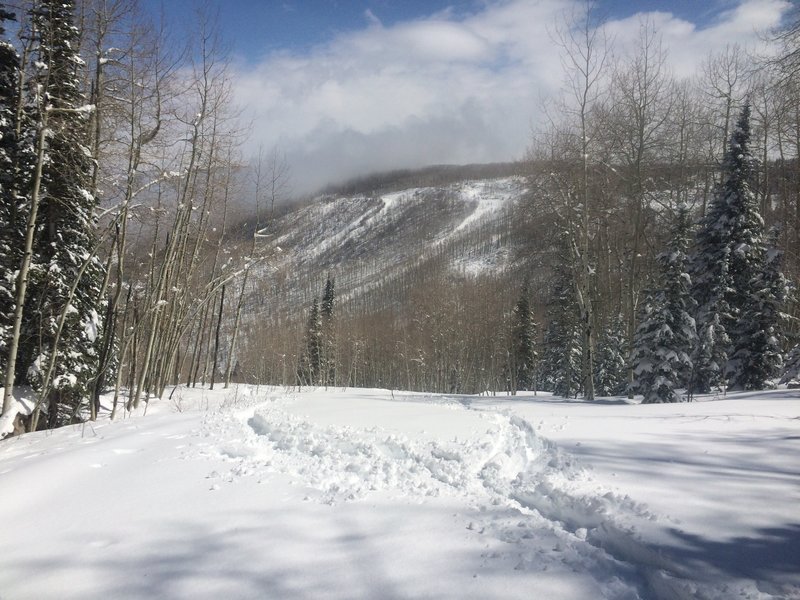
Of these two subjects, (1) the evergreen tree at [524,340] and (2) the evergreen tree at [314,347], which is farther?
(2) the evergreen tree at [314,347]

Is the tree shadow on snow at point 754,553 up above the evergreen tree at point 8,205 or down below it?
below

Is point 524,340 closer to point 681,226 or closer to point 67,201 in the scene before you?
point 681,226

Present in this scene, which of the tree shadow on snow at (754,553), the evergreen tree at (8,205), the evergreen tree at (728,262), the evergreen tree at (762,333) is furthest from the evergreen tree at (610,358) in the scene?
the evergreen tree at (8,205)

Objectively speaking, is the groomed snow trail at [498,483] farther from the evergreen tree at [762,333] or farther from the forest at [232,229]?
the evergreen tree at [762,333]

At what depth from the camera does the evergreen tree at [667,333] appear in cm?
1359

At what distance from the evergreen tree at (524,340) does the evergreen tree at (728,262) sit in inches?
721

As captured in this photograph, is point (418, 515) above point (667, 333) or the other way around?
the other way around

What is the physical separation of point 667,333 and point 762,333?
147 inches

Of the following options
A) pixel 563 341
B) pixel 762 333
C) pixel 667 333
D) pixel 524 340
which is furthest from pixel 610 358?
pixel 667 333

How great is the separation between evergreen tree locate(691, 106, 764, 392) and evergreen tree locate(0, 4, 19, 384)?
66.8ft

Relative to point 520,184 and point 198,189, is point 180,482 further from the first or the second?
point 520,184

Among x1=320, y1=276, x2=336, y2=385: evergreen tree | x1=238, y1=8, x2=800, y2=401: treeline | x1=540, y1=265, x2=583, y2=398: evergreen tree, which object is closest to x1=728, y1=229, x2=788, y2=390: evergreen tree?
x1=238, y1=8, x2=800, y2=401: treeline

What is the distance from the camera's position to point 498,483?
4.21 m

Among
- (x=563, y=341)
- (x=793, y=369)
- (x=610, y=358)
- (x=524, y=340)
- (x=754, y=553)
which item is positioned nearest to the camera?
(x=754, y=553)
